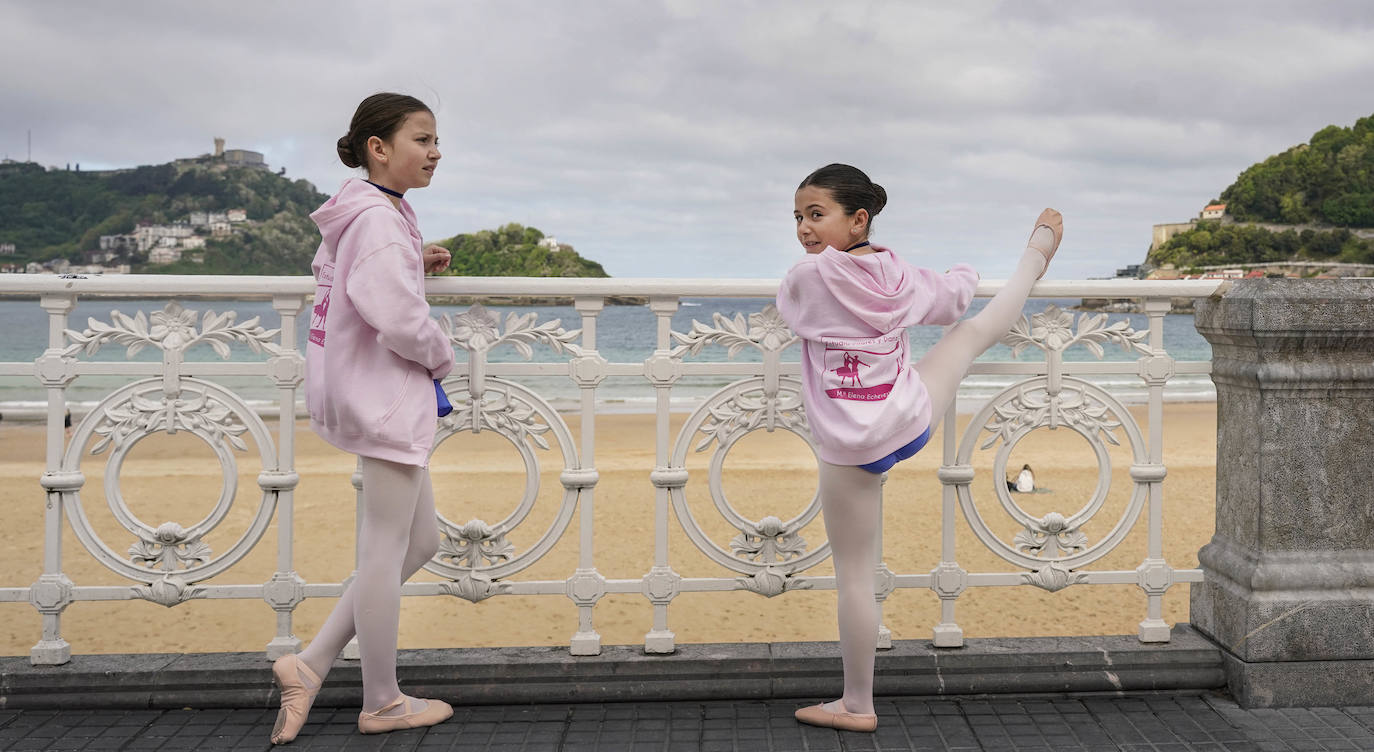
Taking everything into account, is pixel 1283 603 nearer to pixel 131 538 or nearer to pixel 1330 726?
pixel 1330 726

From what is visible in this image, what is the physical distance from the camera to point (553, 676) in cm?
321

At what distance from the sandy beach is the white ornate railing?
4.41 feet

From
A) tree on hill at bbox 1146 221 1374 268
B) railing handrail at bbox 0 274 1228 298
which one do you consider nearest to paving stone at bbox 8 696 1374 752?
railing handrail at bbox 0 274 1228 298

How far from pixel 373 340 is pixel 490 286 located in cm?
56

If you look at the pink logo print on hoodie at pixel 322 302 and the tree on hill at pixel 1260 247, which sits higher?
the tree on hill at pixel 1260 247

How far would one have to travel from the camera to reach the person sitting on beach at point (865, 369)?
272 centimetres

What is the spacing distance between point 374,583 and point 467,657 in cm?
58

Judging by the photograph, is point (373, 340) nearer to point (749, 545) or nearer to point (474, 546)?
point (474, 546)

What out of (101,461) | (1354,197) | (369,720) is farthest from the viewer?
(1354,197)

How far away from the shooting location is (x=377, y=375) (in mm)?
2701

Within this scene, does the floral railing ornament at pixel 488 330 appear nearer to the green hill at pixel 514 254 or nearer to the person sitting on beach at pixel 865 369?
the person sitting on beach at pixel 865 369

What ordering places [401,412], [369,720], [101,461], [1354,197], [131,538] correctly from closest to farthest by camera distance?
[401,412] < [369,720] < [131,538] < [101,461] < [1354,197]

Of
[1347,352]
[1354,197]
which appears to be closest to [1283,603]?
[1347,352]

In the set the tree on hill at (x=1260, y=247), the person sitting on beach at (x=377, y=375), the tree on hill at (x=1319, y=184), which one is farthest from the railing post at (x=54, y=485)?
the tree on hill at (x=1319, y=184)
